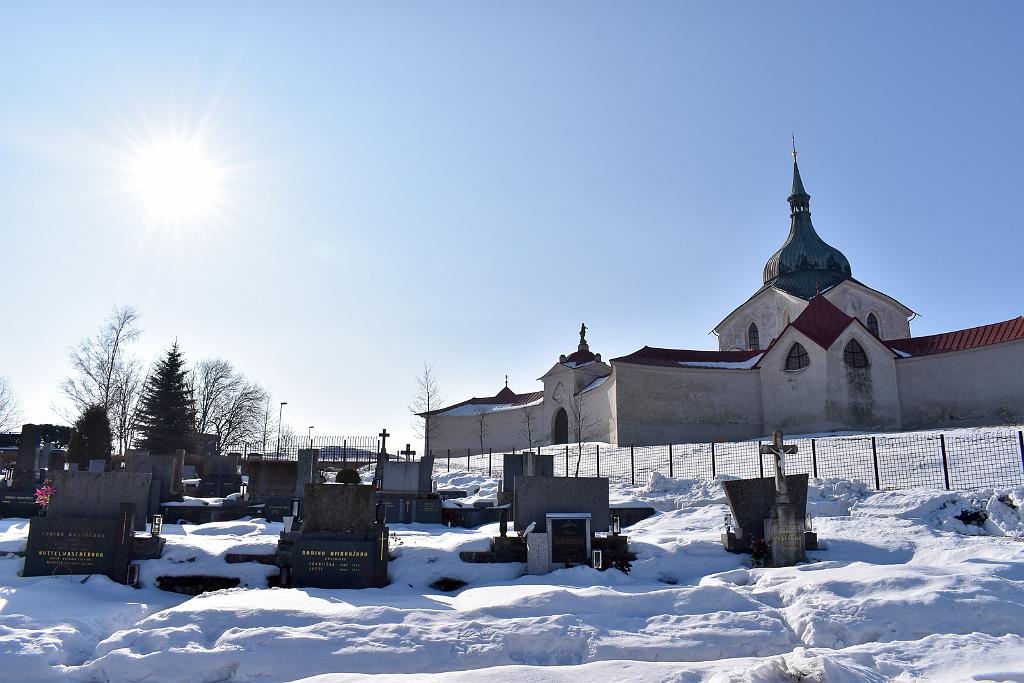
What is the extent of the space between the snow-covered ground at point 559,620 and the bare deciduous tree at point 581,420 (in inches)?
865

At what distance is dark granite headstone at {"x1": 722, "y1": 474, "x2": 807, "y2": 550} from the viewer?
11383 millimetres

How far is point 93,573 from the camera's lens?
31.9ft

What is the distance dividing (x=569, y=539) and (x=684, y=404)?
863 inches

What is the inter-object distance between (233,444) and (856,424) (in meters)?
37.9

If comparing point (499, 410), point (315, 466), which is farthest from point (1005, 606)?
point (499, 410)

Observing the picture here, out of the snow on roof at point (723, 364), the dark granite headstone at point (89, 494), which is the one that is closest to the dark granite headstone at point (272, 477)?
the dark granite headstone at point (89, 494)

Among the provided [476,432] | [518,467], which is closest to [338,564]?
[518,467]

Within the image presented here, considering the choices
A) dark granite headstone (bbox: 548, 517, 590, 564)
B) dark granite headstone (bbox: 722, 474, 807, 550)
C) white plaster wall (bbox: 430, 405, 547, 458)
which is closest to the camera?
dark granite headstone (bbox: 548, 517, 590, 564)

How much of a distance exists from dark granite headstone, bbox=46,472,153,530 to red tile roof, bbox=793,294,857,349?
26736 mm

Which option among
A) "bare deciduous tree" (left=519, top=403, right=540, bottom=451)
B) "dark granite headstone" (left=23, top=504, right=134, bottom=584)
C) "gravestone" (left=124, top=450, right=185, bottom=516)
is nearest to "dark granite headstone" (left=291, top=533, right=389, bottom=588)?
"dark granite headstone" (left=23, top=504, right=134, bottom=584)

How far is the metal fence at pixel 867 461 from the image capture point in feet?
53.8

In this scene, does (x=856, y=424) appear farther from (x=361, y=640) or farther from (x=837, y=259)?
(x=361, y=640)

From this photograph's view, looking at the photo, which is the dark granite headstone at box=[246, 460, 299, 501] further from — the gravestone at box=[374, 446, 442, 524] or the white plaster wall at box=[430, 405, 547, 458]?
the white plaster wall at box=[430, 405, 547, 458]

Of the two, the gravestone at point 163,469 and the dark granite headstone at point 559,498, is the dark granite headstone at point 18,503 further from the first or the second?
the dark granite headstone at point 559,498
